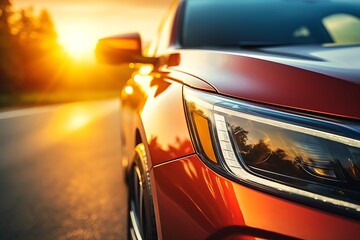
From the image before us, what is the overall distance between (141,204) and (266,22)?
1.64 m

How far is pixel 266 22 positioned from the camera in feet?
10.6

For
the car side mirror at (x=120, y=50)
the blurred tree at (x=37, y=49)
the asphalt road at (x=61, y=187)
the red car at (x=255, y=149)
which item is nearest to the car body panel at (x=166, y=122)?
the red car at (x=255, y=149)

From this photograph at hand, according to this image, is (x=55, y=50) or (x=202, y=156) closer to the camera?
(x=202, y=156)

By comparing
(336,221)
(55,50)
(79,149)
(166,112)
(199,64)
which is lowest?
(55,50)

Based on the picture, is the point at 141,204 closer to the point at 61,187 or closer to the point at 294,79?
the point at 294,79

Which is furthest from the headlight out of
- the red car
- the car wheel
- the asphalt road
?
the asphalt road

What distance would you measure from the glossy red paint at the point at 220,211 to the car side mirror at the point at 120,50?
1.23 m

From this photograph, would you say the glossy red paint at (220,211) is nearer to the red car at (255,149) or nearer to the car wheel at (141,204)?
the red car at (255,149)

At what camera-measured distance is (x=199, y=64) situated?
204 centimetres

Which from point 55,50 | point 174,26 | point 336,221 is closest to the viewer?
point 336,221

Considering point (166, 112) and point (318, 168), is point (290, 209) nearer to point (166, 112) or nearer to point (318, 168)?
point (318, 168)

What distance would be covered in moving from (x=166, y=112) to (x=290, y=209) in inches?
27.4

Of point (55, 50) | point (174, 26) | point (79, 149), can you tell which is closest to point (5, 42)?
point (55, 50)

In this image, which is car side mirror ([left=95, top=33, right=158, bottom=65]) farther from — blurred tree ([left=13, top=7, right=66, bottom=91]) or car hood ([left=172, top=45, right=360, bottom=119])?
blurred tree ([left=13, top=7, right=66, bottom=91])
